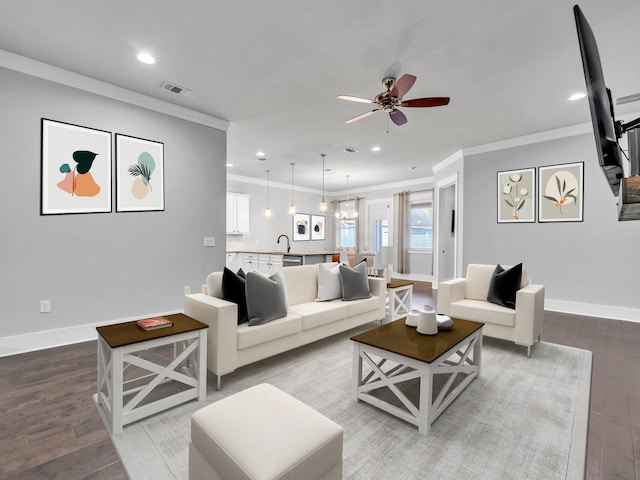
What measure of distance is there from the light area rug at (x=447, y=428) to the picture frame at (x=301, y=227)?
22.8ft

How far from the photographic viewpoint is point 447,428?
6.17 ft

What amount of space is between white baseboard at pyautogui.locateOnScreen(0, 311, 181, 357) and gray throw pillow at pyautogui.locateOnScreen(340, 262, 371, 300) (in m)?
2.76

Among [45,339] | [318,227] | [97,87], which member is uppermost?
[97,87]

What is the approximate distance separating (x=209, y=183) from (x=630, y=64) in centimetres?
494

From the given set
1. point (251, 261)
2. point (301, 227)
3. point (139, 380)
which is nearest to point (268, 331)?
point (139, 380)

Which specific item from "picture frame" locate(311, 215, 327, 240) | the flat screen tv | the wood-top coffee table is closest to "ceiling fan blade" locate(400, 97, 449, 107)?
the flat screen tv

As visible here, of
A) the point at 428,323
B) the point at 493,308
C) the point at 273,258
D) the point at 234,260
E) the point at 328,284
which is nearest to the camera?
the point at 428,323

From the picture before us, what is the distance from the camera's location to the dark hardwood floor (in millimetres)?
1544

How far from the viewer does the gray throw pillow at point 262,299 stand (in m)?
2.58

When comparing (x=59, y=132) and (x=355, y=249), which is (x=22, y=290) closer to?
(x=59, y=132)

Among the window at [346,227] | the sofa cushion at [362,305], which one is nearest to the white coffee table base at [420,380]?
the sofa cushion at [362,305]

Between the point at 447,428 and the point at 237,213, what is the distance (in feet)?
22.9

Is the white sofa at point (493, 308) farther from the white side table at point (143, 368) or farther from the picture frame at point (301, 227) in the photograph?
the picture frame at point (301, 227)

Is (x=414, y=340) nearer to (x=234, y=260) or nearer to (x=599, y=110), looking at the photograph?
(x=599, y=110)
